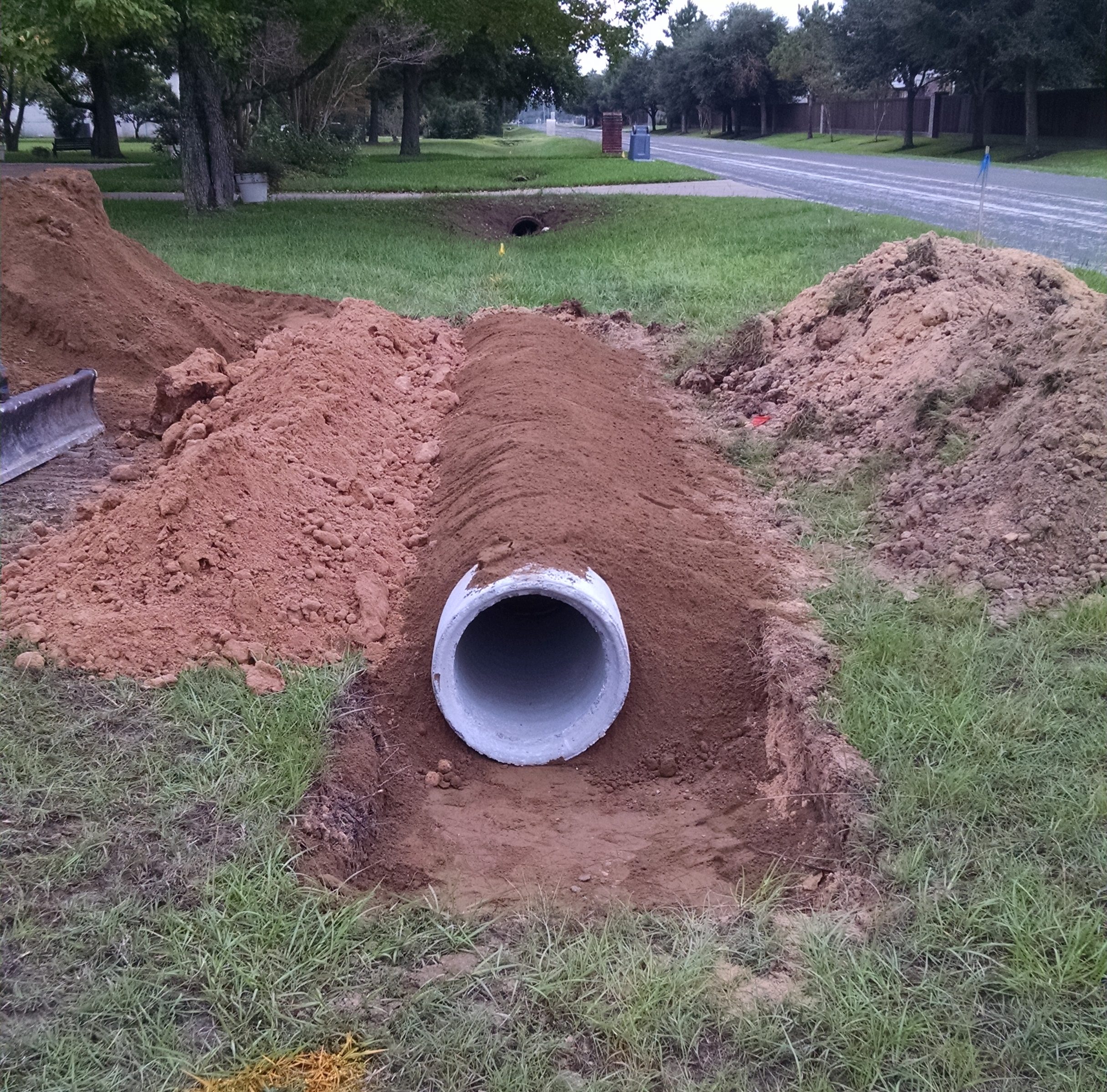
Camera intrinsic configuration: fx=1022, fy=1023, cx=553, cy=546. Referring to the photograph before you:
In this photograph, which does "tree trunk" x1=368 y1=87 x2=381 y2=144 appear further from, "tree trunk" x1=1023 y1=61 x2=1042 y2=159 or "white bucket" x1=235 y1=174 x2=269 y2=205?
"white bucket" x1=235 y1=174 x2=269 y2=205

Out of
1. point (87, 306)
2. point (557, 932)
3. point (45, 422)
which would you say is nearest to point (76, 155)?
point (87, 306)

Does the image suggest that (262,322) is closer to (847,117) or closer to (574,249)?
(574,249)

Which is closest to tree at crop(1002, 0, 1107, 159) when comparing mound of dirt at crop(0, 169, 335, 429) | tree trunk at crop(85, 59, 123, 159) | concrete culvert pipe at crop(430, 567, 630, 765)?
tree trunk at crop(85, 59, 123, 159)

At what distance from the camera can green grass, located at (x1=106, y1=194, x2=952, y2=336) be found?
11023 mm

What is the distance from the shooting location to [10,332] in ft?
27.1

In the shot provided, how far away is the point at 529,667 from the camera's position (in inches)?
205

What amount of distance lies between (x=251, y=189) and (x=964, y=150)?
90.2ft

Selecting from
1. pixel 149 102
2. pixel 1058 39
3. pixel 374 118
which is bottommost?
pixel 374 118

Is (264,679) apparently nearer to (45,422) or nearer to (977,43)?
(45,422)

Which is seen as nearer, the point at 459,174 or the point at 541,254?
the point at 541,254

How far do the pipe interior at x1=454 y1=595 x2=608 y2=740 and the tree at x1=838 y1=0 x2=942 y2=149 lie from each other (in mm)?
36359

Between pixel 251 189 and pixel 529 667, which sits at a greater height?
pixel 251 189

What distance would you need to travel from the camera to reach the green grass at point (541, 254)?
Answer: 1102 centimetres

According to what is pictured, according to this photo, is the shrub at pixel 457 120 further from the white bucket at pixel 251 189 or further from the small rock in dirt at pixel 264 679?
the small rock in dirt at pixel 264 679
